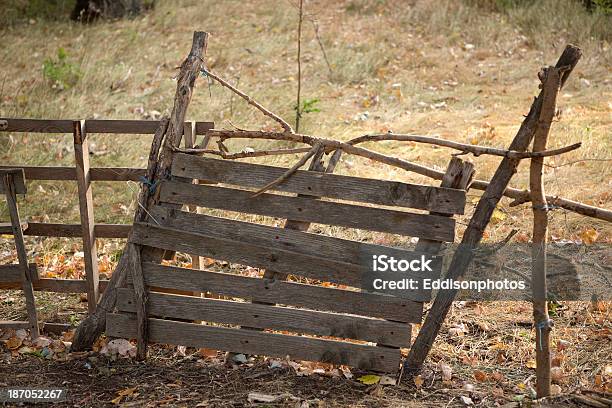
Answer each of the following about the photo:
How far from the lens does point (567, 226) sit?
6.96 meters

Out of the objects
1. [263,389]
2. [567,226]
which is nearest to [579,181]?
[567,226]

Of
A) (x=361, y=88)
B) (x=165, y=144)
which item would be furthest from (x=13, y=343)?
(x=361, y=88)

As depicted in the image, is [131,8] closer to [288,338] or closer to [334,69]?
[334,69]

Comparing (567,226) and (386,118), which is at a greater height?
(386,118)

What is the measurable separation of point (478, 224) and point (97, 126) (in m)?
2.96

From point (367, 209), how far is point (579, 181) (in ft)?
13.1

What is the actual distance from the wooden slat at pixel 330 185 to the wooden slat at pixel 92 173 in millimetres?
814

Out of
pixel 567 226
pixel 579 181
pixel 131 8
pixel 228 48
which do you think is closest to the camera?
pixel 567 226

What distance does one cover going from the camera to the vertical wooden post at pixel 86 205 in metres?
5.70

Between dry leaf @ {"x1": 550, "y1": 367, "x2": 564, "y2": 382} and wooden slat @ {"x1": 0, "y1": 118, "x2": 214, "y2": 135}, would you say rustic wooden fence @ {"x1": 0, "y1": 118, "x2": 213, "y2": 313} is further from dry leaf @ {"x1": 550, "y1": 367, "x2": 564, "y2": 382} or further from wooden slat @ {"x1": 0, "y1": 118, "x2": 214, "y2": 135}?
dry leaf @ {"x1": 550, "y1": 367, "x2": 564, "y2": 382}

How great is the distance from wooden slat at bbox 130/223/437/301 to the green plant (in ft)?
21.8

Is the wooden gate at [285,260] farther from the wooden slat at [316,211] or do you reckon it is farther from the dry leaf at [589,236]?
the dry leaf at [589,236]

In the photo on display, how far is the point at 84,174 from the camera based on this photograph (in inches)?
227

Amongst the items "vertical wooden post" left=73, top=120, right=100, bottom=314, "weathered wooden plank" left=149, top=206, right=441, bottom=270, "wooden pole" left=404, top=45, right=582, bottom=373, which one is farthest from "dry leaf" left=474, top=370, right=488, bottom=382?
"vertical wooden post" left=73, top=120, right=100, bottom=314
